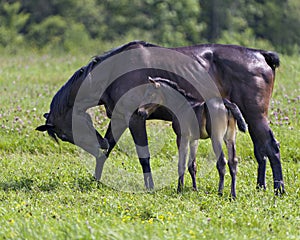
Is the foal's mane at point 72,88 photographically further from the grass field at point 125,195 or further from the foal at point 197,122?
the foal at point 197,122

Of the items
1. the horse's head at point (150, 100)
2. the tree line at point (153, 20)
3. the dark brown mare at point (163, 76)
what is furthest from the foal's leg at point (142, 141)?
the tree line at point (153, 20)

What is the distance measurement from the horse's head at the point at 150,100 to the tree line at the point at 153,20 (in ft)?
89.3

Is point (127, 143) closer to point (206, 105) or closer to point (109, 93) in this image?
point (109, 93)

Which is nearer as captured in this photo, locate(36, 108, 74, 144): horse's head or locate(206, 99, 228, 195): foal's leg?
locate(206, 99, 228, 195): foal's leg

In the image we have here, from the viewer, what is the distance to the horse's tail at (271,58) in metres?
8.26

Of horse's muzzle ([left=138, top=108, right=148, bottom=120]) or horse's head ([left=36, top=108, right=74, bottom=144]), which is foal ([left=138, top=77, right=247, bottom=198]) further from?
horse's head ([left=36, top=108, right=74, bottom=144])

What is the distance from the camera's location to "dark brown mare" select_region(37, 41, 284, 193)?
802 centimetres

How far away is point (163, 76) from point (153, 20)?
29.3 meters

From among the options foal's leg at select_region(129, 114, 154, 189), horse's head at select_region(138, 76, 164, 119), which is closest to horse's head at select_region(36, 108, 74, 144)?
foal's leg at select_region(129, 114, 154, 189)

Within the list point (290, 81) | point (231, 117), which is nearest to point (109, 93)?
point (231, 117)

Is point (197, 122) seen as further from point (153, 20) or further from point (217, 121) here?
point (153, 20)

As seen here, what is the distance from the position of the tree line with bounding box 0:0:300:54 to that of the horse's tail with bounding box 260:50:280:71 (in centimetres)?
2671

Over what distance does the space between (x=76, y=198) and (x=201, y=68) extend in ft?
7.49

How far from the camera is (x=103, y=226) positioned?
19.4ft
